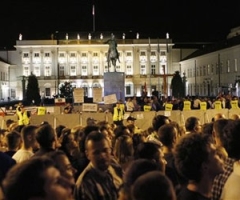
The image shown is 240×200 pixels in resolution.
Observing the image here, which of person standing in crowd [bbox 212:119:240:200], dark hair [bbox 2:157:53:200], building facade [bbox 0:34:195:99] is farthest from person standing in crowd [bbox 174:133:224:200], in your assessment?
building facade [bbox 0:34:195:99]

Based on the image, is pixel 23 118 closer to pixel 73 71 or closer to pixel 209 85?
pixel 209 85

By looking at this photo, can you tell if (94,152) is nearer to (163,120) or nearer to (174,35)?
(163,120)

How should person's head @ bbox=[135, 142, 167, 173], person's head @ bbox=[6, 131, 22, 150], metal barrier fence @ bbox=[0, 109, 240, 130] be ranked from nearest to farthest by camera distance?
person's head @ bbox=[135, 142, 167, 173]
person's head @ bbox=[6, 131, 22, 150]
metal barrier fence @ bbox=[0, 109, 240, 130]

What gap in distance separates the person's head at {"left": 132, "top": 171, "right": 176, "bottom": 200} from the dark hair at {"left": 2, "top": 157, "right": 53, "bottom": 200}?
1.79 ft

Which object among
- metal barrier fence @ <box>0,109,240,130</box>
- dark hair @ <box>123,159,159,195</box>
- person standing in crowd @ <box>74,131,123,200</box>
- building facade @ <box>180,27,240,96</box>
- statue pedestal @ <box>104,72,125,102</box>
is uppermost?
building facade @ <box>180,27,240,96</box>

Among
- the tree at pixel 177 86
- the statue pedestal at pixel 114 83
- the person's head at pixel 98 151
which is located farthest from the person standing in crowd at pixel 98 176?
the tree at pixel 177 86

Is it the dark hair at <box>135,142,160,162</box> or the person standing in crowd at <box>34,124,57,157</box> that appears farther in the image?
the person standing in crowd at <box>34,124,57,157</box>

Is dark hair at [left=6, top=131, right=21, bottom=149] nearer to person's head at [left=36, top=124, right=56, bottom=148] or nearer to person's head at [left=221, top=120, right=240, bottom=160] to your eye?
person's head at [left=36, top=124, right=56, bottom=148]

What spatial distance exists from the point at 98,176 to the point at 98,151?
0.33 meters

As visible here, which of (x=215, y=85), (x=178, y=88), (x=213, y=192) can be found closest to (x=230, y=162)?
(x=213, y=192)

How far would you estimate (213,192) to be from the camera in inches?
197

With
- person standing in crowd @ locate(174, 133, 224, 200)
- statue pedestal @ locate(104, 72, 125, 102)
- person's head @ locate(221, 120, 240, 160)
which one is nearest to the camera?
person standing in crowd @ locate(174, 133, 224, 200)

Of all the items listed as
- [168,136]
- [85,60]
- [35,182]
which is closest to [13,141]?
[168,136]

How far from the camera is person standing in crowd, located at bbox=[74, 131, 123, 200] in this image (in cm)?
540
